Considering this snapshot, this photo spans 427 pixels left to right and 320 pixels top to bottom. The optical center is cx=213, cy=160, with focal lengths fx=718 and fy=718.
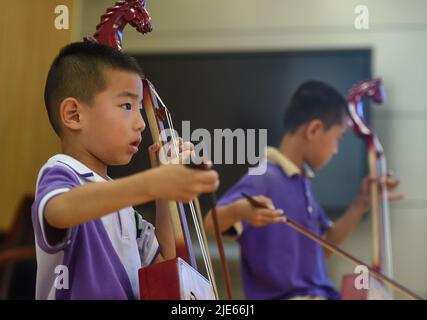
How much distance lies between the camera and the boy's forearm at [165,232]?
0.50 meters

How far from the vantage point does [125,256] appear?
48 centimetres

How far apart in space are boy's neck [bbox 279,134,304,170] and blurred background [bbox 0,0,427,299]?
2 centimetres

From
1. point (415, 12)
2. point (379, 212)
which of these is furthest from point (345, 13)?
point (379, 212)

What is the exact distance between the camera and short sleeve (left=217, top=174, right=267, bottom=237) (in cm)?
76

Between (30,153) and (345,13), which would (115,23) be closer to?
Answer: (30,153)

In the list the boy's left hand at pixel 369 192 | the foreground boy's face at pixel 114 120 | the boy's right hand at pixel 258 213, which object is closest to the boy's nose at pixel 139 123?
the foreground boy's face at pixel 114 120

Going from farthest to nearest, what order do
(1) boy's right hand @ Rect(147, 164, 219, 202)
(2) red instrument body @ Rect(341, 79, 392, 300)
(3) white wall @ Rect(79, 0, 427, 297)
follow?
(2) red instrument body @ Rect(341, 79, 392, 300) < (3) white wall @ Rect(79, 0, 427, 297) < (1) boy's right hand @ Rect(147, 164, 219, 202)

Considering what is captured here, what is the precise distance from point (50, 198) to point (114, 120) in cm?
7

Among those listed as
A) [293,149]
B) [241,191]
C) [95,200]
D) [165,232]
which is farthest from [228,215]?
[95,200]

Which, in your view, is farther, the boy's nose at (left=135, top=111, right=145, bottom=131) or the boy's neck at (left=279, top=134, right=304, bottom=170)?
the boy's neck at (left=279, top=134, right=304, bottom=170)

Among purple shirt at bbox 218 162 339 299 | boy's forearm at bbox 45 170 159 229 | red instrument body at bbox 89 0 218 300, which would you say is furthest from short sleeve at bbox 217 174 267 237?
boy's forearm at bbox 45 170 159 229

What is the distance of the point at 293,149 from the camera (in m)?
0.85

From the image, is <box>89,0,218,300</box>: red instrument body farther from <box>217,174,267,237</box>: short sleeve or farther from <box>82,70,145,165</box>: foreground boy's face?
<box>217,174,267,237</box>: short sleeve
